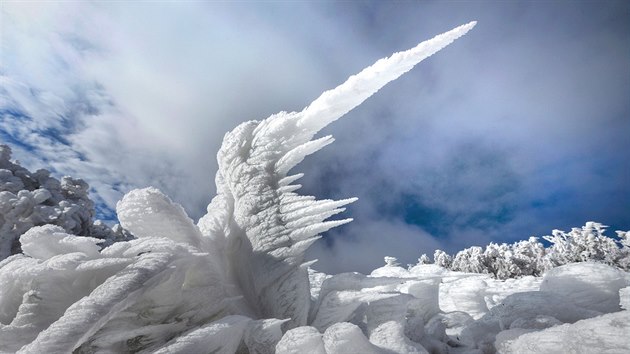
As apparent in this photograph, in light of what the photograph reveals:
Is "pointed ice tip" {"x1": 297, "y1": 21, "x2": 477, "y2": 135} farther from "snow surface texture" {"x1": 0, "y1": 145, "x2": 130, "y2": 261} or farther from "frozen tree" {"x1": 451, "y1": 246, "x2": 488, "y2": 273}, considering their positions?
"frozen tree" {"x1": 451, "y1": 246, "x2": 488, "y2": 273}

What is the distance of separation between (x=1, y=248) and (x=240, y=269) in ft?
44.2

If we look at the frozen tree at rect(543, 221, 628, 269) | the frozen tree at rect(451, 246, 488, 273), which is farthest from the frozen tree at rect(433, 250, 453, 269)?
the frozen tree at rect(543, 221, 628, 269)

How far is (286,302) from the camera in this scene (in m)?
1.88

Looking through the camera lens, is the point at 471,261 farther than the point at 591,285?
Yes

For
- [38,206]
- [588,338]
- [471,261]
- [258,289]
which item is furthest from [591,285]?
[471,261]

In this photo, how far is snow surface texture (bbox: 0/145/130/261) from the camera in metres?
11.5

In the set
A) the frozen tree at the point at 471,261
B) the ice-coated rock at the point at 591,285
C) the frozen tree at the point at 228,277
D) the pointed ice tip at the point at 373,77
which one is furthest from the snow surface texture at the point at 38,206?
the frozen tree at the point at 471,261

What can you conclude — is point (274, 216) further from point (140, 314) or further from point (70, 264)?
point (70, 264)

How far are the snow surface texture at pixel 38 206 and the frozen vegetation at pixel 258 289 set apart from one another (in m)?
9.96

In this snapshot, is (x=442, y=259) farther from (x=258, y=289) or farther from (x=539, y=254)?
(x=258, y=289)

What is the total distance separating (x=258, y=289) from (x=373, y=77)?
134cm

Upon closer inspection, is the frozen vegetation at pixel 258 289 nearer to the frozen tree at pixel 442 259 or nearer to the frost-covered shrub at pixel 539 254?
the frost-covered shrub at pixel 539 254

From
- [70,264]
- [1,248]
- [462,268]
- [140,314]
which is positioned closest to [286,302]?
[140,314]

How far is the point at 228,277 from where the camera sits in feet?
6.79
